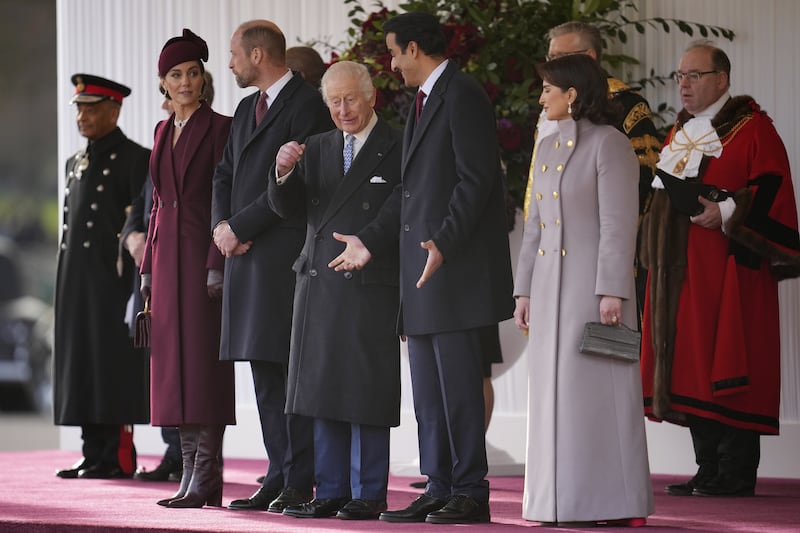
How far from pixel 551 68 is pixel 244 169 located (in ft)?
3.49

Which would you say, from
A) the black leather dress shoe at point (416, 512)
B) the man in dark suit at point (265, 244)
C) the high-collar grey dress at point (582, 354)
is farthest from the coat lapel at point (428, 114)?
the black leather dress shoe at point (416, 512)

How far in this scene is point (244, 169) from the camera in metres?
4.64

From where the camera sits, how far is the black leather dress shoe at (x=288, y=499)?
4.51 meters

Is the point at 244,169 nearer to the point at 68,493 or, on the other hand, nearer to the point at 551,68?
the point at 551,68

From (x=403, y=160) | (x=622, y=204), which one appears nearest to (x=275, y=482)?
(x=403, y=160)

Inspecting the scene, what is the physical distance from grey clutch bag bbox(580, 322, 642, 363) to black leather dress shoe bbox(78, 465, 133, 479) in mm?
2685

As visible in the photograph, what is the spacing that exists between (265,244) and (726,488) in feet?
6.35

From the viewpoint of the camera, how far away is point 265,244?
181 inches

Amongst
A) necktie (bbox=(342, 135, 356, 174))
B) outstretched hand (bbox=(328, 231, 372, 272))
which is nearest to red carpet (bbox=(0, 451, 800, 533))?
outstretched hand (bbox=(328, 231, 372, 272))

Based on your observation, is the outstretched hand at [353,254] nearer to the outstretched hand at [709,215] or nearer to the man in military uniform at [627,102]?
the man in military uniform at [627,102]

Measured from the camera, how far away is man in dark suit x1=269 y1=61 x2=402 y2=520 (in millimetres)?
4355

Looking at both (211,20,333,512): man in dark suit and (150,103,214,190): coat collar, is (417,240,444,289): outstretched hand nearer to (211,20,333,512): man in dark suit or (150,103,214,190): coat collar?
(211,20,333,512): man in dark suit

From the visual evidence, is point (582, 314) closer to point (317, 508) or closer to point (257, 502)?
point (317, 508)

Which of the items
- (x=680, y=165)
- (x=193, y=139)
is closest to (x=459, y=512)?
(x=193, y=139)
